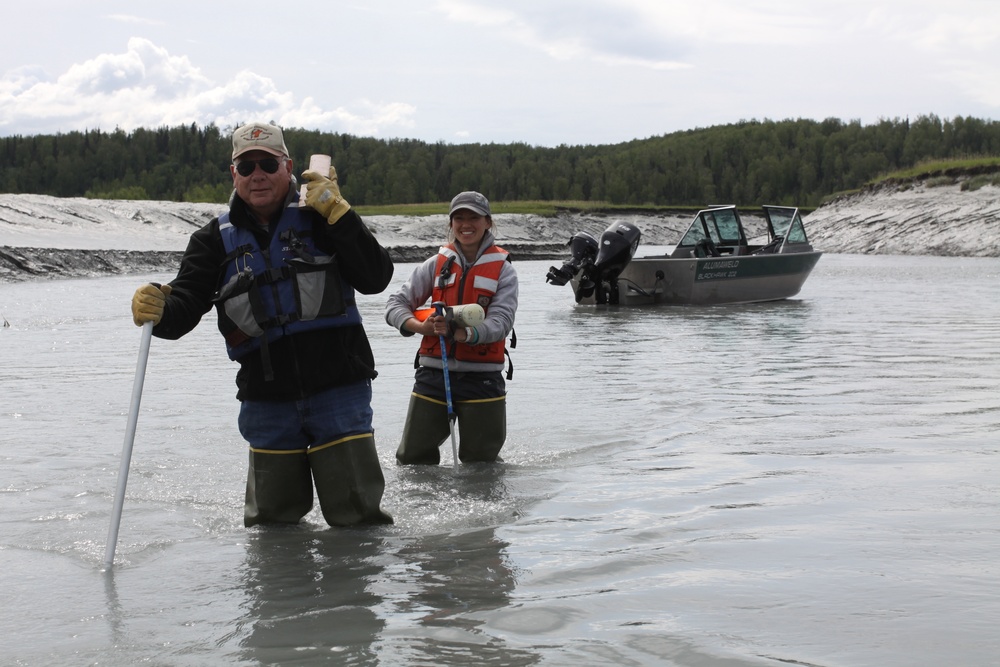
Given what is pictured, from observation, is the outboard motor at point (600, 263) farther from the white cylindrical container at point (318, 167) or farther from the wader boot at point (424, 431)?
the white cylindrical container at point (318, 167)

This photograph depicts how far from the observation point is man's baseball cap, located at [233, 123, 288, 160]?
203 inches

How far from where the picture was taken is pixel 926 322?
18.9m

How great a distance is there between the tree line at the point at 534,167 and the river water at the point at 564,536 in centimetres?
10926

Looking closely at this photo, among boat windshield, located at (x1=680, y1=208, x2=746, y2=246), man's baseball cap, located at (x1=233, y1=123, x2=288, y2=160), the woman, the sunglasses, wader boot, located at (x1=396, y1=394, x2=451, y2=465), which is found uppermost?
man's baseball cap, located at (x1=233, y1=123, x2=288, y2=160)

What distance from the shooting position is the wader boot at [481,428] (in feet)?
24.0

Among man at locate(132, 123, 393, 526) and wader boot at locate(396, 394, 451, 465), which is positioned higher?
A: man at locate(132, 123, 393, 526)

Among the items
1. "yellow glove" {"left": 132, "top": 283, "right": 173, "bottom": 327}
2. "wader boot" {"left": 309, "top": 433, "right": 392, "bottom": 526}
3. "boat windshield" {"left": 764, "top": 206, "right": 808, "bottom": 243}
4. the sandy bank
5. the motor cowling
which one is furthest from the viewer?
the sandy bank

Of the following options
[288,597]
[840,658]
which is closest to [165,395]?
[288,597]

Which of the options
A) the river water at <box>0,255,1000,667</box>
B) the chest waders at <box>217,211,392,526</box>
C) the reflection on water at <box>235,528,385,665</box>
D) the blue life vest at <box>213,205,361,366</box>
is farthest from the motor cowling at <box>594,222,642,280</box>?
the blue life vest at <box>213,205,361,366</box>

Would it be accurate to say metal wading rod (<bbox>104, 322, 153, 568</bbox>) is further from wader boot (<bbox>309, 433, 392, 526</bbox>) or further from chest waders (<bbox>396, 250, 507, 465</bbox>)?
chest waders (<bbox>396, 250, 507, 465</bbox>)

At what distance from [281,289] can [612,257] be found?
19.4 meters

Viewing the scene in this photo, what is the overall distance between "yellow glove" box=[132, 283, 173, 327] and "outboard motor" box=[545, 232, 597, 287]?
757 inches

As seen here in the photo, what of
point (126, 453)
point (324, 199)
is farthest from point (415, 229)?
point (324, 199)

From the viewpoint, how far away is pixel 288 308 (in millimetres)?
5258
